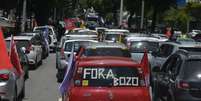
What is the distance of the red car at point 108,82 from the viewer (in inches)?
443

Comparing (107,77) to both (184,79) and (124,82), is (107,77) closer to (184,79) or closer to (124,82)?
(124,82)

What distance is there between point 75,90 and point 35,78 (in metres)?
13.4

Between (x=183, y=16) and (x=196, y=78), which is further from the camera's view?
(x=183, y=16)

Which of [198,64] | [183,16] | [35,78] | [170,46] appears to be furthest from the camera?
[183,16]

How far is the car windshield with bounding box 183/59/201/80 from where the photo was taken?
465 inches

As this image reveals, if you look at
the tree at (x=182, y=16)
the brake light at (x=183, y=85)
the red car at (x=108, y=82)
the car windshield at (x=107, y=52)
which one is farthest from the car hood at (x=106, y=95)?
the tree at (x=182, y=16)

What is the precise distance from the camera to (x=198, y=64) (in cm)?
1200

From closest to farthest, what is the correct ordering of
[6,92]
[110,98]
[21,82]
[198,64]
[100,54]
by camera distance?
[110,98], [198,64], [6,92], [21,82], [100,54]

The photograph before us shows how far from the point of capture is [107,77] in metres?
11.4

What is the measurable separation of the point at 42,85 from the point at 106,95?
10.9m

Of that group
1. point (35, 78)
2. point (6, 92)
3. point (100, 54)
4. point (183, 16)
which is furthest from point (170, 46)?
point (183, 16)

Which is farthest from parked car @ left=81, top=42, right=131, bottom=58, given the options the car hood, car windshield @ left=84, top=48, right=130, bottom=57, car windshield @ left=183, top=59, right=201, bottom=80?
the car hood

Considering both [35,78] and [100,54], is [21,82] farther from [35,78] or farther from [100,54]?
[35,78]

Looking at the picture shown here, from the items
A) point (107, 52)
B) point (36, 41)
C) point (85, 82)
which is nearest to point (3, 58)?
point (85, 82)
